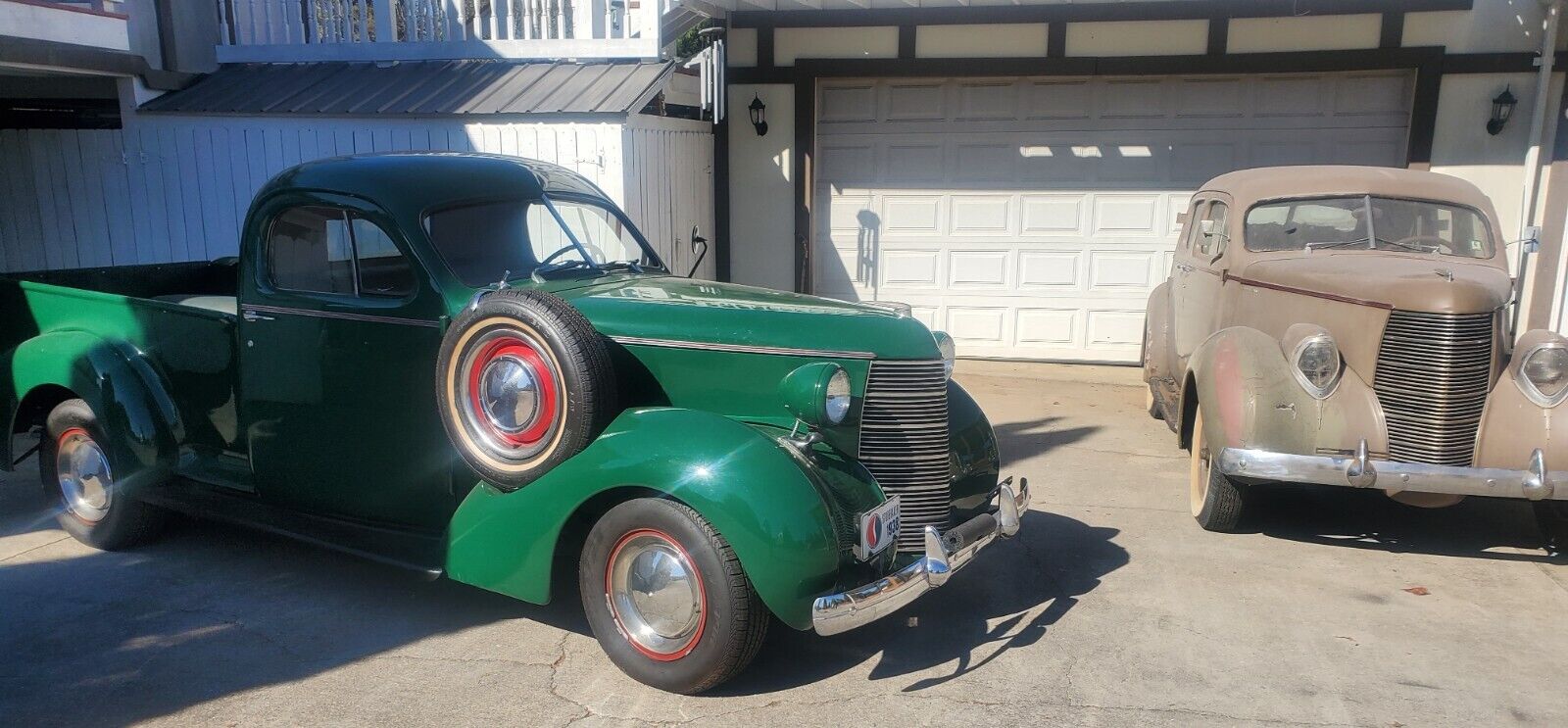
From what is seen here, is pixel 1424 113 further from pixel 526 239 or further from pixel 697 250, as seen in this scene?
pixel 526 239

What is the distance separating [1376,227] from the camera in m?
6.06

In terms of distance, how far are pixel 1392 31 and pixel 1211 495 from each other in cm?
595

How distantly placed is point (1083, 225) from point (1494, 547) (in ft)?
17.1

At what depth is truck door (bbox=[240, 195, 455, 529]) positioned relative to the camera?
14.0 feet

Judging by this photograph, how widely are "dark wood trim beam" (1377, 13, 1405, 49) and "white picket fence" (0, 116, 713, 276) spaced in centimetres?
598

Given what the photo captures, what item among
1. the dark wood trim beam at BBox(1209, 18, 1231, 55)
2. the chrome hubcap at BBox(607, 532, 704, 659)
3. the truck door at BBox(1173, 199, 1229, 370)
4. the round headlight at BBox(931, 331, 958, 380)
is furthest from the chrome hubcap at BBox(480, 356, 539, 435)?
the dark wood trim beam at BBox(1209, 18, 1231, 55)

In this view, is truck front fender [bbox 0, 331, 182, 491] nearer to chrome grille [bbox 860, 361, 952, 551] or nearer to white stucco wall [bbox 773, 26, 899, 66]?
chrome grille [bbox 860, 361, 952, 551]

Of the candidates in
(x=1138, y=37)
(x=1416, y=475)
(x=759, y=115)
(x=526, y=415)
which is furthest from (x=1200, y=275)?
(x=759, y=115)

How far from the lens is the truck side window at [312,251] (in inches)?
176

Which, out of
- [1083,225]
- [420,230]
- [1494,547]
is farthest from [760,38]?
[1494,547]

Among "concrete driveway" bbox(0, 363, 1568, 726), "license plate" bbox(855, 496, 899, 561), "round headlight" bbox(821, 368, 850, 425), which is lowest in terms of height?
"concrete driveway" bbox(0, 363, 1568, 726)

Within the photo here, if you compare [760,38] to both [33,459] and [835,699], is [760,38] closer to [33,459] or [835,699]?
[33,459]

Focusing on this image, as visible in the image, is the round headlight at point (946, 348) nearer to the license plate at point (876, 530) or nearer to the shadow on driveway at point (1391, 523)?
the license plate at point (876, 530)

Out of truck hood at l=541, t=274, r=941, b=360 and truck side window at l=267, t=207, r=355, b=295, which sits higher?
truck side window at l=267, t=207, r=355, b=295
